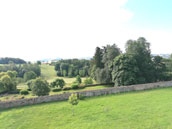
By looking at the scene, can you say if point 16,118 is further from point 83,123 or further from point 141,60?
point 141,60

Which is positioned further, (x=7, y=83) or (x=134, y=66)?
(x=7, y=83)

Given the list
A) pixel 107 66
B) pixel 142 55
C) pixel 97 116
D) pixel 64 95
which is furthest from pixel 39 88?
pixel 142 55

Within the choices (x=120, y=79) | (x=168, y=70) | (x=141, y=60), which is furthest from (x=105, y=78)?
(x=168, y=70)

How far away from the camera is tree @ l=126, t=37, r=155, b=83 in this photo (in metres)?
20.1

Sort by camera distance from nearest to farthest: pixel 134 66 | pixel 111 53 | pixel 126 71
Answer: pixel 126 71 < pixel 134 66 < pixel 111 53

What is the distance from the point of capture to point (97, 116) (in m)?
8.30

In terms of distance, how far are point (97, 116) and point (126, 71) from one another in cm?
1169

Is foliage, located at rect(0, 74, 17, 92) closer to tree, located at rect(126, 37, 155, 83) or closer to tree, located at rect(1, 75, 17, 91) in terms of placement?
tree, located at rect(1, 75, 17, 91)

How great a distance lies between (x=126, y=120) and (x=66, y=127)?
4.20 meters

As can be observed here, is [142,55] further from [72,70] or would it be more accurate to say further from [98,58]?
[72,70]

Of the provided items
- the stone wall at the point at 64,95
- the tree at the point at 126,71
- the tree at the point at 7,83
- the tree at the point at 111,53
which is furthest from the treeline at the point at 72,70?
the stone wall at the point at 64,95

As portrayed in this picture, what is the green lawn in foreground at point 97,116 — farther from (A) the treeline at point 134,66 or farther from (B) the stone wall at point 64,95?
(A) the treeline at point 134,66

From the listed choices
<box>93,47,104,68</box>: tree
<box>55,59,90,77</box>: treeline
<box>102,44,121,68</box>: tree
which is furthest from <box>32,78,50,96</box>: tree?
<box>55,59,90,77</box>: treeline

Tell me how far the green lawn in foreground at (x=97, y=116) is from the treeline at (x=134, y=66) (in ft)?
25.3
